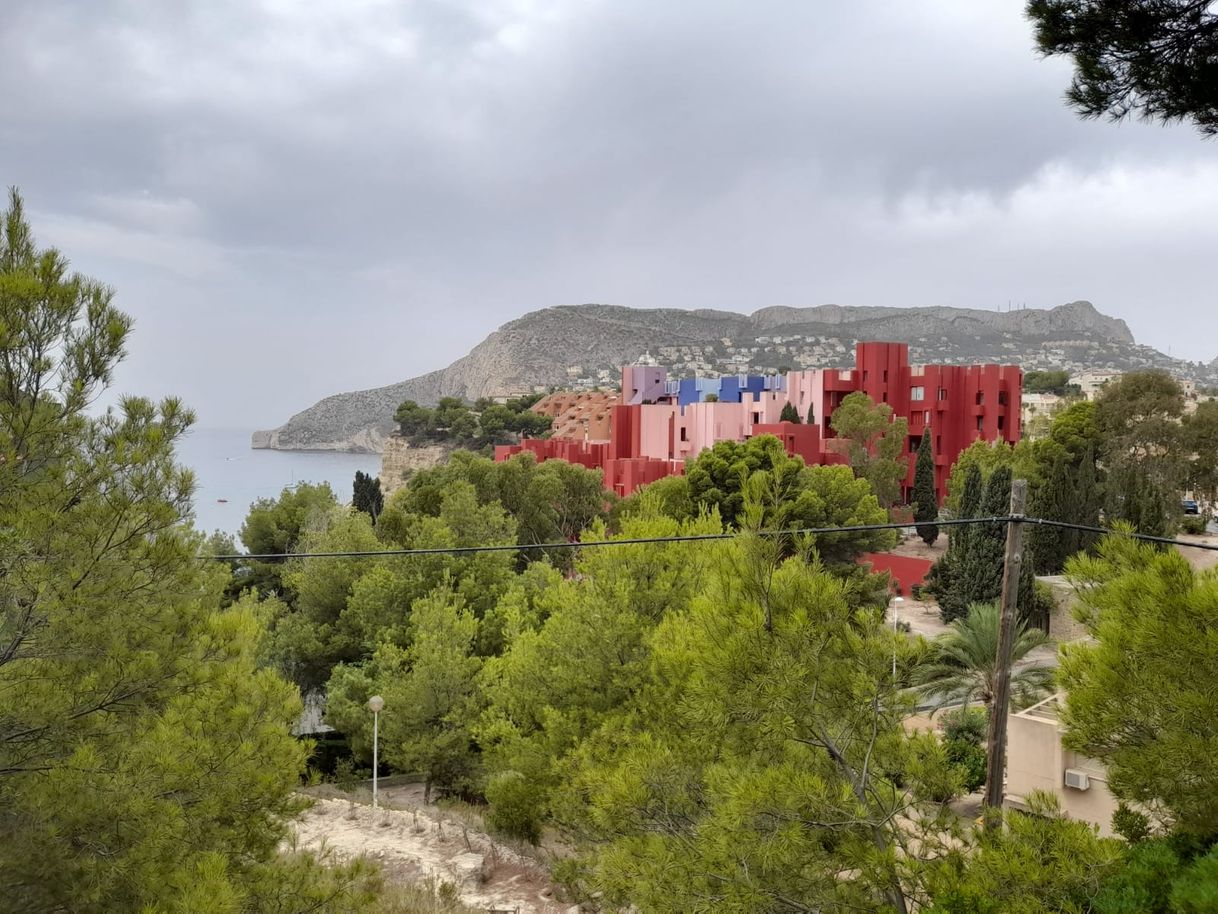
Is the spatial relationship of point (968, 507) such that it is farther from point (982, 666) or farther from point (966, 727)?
point (982, 666)

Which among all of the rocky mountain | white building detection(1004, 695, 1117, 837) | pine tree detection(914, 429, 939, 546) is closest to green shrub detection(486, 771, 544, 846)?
white building detection(1004, 695, 1117, 837)

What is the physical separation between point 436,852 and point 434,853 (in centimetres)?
6

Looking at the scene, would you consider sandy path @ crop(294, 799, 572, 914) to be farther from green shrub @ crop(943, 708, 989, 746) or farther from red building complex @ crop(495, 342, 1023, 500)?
red building complex @ crop(495, 342, 1023, 500)

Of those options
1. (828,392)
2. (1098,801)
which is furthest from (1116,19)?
(828,392)

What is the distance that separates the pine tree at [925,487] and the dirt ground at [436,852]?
27.4 meters

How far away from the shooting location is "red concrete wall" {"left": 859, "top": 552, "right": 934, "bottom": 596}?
95.9ft

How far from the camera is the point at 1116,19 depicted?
507cm

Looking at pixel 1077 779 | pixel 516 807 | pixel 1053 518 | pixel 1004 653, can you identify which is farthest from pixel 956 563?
pixel 1004 653

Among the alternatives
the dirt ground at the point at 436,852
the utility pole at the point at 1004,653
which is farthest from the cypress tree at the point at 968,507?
the utility pole at the point at 1004,653

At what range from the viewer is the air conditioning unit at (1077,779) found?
11531 millimetres

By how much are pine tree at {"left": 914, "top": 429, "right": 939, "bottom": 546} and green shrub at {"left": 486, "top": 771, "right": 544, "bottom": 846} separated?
2703cm

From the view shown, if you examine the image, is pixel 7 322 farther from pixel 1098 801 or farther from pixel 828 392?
pixel 828 392

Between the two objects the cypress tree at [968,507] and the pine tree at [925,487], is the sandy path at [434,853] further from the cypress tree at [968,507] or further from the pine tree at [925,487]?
the pine tree at [925,487]

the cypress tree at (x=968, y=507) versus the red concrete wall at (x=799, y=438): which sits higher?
the red concrete wall at (x=799, y=438)
